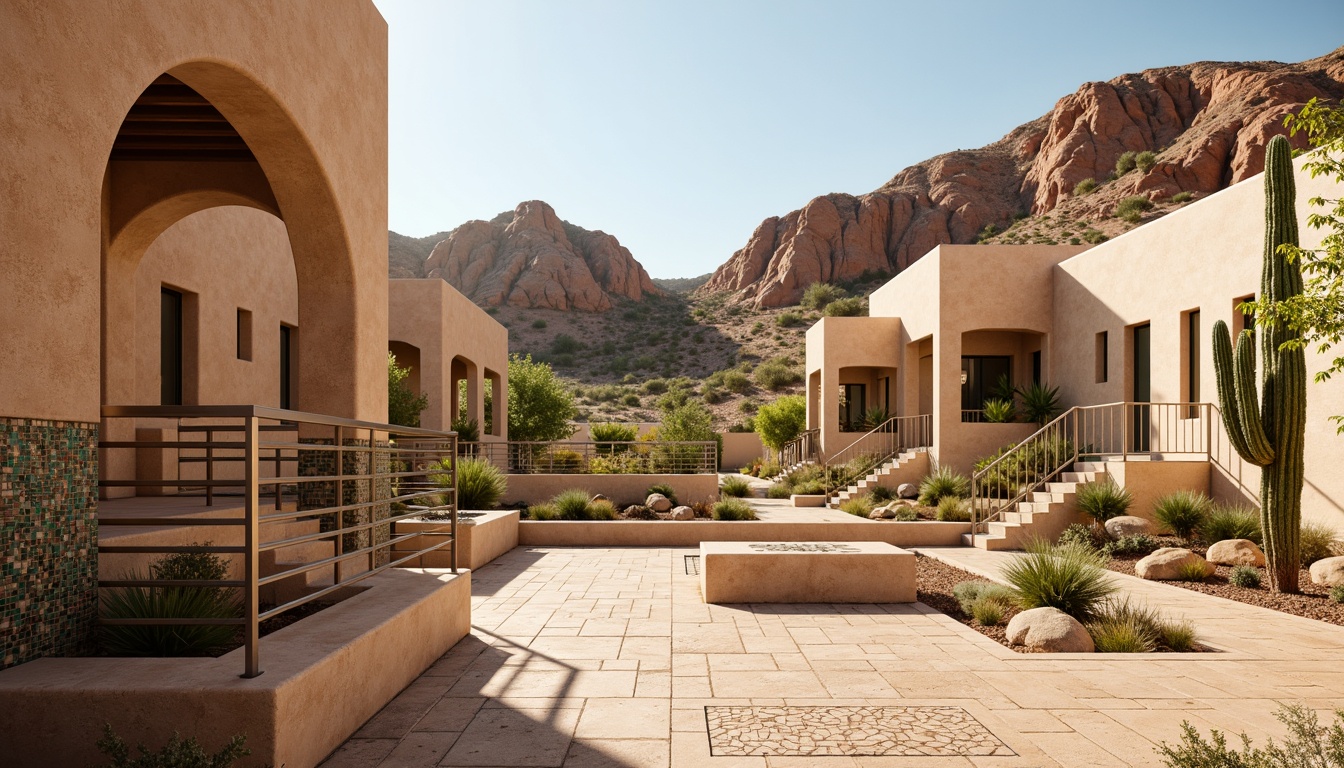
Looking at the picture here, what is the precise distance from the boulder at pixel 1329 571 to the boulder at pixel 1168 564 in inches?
37.7

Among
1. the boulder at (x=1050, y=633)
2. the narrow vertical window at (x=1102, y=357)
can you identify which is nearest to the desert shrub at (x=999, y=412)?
the narrow vertical window at (x=1102, y=357)

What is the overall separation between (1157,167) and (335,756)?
4957cm

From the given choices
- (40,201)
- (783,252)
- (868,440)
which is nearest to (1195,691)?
(40,201)

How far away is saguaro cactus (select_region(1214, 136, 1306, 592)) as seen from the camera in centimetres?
784

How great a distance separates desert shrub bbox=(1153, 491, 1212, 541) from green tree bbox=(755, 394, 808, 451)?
14801mm

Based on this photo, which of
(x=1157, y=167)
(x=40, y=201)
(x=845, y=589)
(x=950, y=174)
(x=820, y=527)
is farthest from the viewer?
(x=950, y=174)

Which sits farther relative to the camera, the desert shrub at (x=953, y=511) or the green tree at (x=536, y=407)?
the green tree at (x=536, y=407)

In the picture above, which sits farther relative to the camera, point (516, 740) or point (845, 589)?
point (845, 589)

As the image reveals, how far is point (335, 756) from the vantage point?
3633 millimetres

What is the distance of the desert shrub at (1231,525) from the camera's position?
9.91 meters

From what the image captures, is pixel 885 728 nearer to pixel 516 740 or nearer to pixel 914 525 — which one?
pixel 516 740

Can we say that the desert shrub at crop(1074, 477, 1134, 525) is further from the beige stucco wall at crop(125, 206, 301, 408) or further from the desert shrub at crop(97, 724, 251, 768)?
the beige stucco wall at crop(125, 206, 301, 408)

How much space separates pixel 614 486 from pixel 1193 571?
10.5 meters

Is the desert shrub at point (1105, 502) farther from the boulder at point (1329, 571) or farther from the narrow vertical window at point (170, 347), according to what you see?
the narrow vertical window at point (170, 347)
